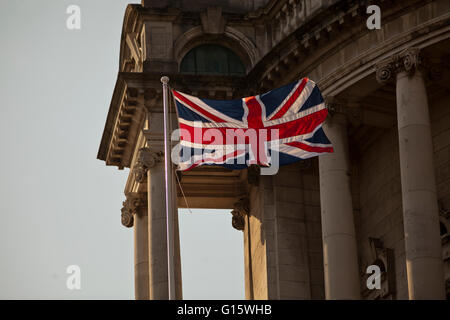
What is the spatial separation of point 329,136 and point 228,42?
797 cm

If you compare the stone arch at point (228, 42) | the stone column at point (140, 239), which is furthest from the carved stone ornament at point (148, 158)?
the stone arch at point (228, 42)

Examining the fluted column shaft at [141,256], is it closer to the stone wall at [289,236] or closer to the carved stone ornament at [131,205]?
the carved stone ornament at [131,205]

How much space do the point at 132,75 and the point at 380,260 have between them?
12.3 m

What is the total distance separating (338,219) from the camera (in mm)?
58969

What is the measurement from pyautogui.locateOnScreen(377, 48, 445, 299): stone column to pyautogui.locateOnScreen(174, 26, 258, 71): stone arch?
891 centimetres

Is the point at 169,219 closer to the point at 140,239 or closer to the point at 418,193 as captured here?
the point at 418,193

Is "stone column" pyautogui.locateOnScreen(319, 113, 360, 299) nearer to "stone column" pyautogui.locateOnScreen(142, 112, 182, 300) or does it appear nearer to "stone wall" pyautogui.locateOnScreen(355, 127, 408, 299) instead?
"stone wall" pyautogui.locateOnScreen(355, 127, 408, 299)

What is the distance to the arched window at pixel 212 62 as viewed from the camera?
65688 millimetres

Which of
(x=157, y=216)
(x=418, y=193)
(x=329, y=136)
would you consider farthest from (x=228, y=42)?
(x=418, y=193)

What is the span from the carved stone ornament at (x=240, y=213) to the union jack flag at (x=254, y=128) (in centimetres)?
990

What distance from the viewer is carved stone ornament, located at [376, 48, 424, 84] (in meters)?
57.4

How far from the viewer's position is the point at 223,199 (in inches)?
2682

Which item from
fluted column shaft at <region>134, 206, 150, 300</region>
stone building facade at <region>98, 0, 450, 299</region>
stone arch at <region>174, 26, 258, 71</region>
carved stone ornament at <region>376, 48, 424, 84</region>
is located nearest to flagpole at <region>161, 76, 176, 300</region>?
stone building facade at <region>98, 0, 450, 299</region>
